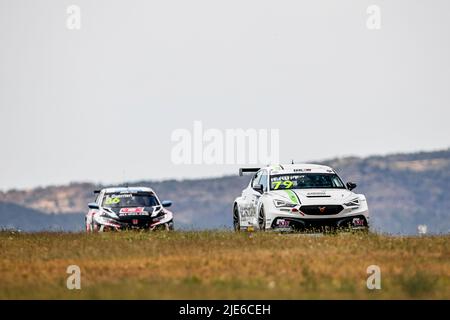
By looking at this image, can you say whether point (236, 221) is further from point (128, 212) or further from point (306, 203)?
point (306, 203)

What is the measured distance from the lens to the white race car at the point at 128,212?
31.5 metres

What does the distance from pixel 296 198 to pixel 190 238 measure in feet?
9.79

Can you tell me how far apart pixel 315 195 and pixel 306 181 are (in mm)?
1548

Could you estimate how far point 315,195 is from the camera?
1073 inches

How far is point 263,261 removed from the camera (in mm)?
19234

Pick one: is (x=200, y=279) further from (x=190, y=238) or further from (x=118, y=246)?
(x=190, y=238)

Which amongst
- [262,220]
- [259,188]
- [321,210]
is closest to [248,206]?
[259,188]

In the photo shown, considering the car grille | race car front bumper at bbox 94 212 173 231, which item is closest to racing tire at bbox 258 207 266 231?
the car grille

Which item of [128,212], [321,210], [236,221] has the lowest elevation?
[236,221]

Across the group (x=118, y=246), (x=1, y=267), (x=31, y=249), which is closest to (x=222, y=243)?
(x=118, y=246)

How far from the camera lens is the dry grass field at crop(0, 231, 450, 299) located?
627 inches

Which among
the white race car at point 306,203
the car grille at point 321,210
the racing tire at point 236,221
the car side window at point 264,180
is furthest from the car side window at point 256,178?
the car grille at point 321,210

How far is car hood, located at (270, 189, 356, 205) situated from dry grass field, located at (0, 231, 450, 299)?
69.2 inches

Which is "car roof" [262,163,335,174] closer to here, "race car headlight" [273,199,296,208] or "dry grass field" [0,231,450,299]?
"race car headlight" [273,199,296,208]
